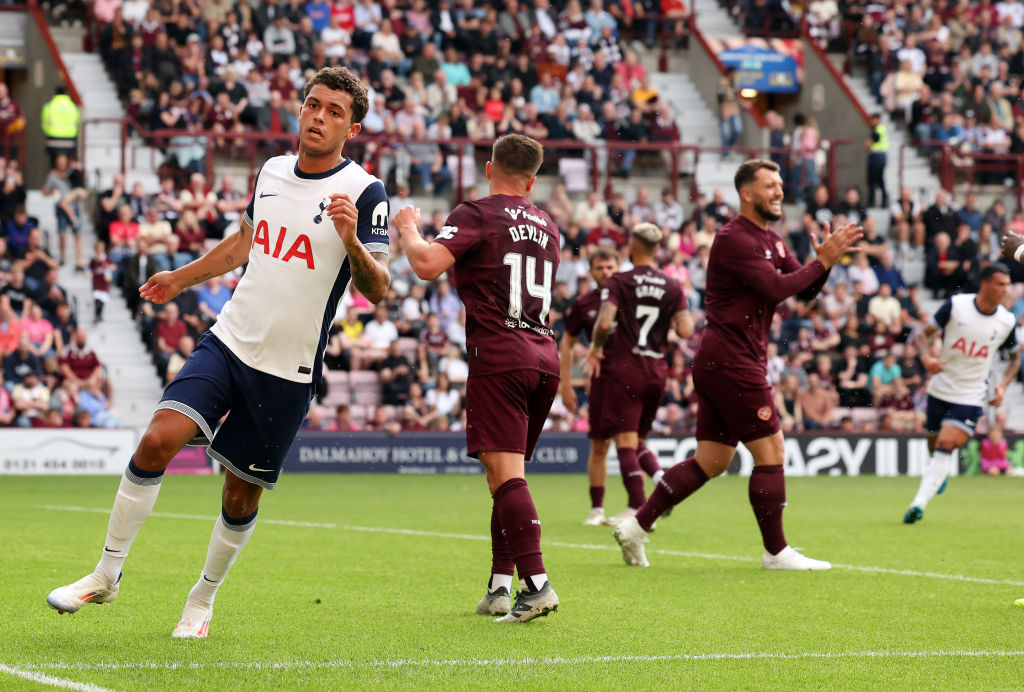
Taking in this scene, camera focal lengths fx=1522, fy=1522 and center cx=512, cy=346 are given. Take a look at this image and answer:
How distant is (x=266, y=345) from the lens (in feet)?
21.5

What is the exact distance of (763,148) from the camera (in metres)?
29.1

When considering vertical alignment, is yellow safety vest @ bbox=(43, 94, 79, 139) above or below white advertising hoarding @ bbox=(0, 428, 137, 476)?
above

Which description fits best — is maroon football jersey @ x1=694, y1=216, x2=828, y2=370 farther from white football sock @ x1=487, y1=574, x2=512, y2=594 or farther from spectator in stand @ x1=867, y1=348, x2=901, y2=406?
spectator in stand @ x1=867, y1=348, x2=901, y2=406

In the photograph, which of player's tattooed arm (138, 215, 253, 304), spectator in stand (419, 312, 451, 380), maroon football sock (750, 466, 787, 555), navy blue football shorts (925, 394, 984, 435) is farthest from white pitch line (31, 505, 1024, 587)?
spectator in stand (419, 312, 451, 380)

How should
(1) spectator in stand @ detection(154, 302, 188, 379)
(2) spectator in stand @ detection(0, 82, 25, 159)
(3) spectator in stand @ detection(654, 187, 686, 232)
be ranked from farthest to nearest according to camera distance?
1. (3) spectator in stand @ detection(654, 187, 686, 232)
2. (2) spectator in stand @ detection(0, 82, 25, 159)
3. (1) spectator in stand @ detection(154, 302, 188, 379)

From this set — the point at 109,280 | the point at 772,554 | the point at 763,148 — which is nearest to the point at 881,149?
the point at 763,148

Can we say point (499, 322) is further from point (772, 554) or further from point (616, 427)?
point (616, 427)

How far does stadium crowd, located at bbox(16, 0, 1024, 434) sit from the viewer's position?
2314 cm

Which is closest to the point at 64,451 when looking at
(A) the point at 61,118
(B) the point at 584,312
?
(A) the point at 61,118

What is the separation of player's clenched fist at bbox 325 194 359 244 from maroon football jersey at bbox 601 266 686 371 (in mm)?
6363

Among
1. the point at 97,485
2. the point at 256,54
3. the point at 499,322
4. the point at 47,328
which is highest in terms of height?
the point at 256,54

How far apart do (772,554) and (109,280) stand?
16069mm

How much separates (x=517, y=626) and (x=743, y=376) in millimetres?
3073

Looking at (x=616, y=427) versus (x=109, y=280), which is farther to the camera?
(x=109, y=280)
